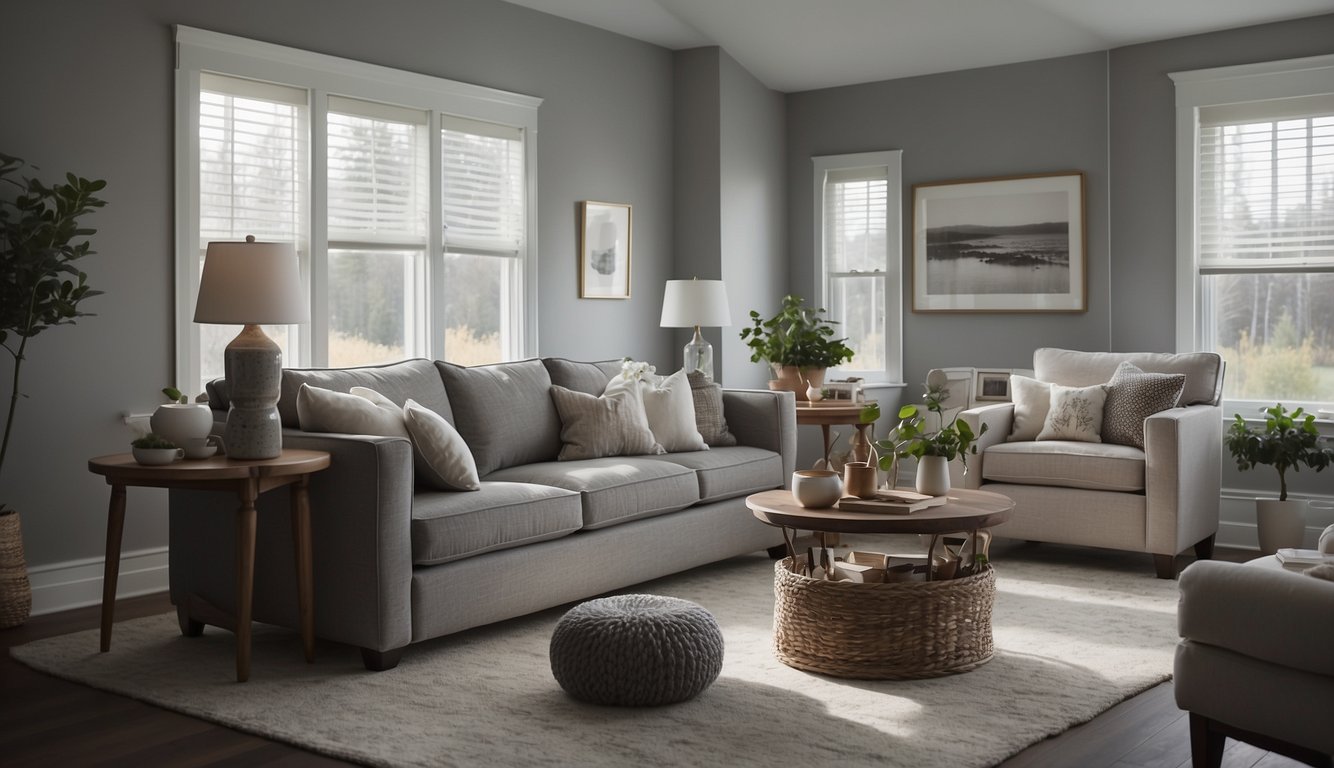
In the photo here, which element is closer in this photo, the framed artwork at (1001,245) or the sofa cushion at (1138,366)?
the sofa cushion at (1138,366)

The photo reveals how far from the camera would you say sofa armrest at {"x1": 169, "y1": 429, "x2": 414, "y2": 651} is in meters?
3.43

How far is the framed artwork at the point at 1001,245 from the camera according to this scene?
20.6ft

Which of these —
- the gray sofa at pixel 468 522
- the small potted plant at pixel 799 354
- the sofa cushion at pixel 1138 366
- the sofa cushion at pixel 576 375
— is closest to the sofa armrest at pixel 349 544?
the gray sofa at pixel 468 522

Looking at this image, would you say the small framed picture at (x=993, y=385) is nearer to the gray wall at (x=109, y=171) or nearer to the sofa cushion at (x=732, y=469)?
the sofa cushion at (x=732, y=469)

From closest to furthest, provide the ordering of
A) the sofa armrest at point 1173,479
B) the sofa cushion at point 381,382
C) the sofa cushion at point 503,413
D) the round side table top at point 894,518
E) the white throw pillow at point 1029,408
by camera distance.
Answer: the round side table top at point 894,518, the sofa cushion at point 381,382, the sofa cushion at point 503,413, the sofa armrest at point 1173,479, the white throw pillow at point 1029,408

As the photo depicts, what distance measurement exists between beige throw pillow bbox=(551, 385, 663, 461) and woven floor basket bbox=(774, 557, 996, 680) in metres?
1.47

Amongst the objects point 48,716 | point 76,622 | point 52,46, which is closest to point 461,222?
point 52,46

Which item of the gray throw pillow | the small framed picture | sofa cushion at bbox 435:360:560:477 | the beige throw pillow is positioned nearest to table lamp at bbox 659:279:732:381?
the gray throw pillow

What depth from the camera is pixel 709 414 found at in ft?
17.4

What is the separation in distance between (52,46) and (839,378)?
4494mm

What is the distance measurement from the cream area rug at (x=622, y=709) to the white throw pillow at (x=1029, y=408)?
1333 millimetres

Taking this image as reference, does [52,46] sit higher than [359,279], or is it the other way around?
[52,46]

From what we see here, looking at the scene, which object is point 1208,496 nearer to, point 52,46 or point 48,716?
point 48,716

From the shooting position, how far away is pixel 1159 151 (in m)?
5.97
